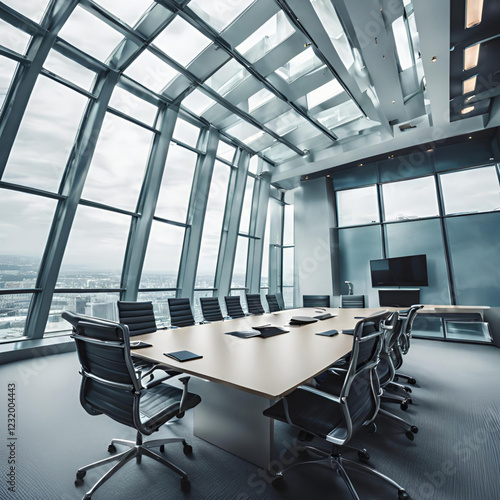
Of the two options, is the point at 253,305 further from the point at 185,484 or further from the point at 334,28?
the point at 334,28

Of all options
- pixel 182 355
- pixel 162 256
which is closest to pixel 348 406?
pixel 182 355

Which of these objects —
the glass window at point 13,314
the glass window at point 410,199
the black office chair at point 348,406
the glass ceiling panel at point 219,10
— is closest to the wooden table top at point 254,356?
the black office chair at point 348,406

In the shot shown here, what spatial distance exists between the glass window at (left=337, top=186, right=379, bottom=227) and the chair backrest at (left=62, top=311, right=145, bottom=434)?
7.88 meters

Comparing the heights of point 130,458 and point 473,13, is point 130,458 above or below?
below

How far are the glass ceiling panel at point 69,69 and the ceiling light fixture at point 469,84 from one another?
6.53 meters

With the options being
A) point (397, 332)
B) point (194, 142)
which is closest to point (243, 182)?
point (194, 142)

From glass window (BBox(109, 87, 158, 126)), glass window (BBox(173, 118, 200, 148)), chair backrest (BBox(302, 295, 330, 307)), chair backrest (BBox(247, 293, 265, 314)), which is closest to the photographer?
glass window (BBox(109, 87, 158, 126))

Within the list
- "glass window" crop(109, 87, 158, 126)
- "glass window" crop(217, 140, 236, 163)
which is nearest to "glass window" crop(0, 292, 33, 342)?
"glass window" crop(109, 87, 158, 126)

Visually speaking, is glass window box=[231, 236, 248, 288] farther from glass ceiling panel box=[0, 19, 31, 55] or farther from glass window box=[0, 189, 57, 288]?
glass ceiling panel box=[0, 19, 31, 55]

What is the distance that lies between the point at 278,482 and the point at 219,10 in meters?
5.60

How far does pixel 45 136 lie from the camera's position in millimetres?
4211

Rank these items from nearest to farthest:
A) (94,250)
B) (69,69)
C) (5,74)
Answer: (5,74) < (69,69) < (94,250)

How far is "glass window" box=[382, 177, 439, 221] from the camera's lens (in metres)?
7.05

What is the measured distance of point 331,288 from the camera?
800 centimetres
